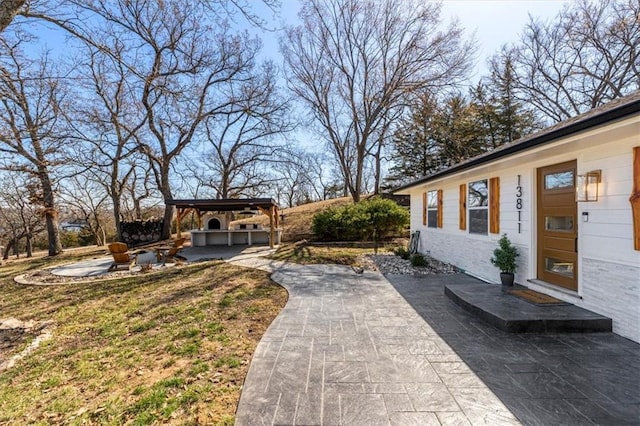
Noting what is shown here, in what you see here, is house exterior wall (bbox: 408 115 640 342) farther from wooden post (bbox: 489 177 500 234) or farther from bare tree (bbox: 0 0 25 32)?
bare tree (bbox: 0 0 25 32)

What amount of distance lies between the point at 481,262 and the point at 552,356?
362cm

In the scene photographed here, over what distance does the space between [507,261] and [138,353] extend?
229 inches

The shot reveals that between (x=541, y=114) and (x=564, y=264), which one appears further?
(x=541, y=114)

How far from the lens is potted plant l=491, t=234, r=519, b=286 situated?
508 cm

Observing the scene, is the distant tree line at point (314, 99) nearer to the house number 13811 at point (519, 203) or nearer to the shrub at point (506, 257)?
the house number 13811 at point (519, 203)

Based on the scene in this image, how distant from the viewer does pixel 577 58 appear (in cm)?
1450

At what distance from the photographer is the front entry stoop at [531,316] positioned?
3461 millimetres

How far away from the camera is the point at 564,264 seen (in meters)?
4.35

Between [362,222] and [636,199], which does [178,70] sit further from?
[636,199]

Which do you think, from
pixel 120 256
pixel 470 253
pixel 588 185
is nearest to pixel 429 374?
pixel 588 185

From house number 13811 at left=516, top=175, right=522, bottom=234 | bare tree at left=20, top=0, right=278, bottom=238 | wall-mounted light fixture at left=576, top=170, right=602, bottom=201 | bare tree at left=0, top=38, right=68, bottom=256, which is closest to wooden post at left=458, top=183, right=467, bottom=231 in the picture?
house number 13811 at left=516, top=175, right=522, bottom=234

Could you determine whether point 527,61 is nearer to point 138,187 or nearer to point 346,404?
point 346,404

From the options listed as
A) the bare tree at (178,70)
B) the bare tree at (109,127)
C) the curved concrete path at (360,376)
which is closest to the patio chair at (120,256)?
the bare tree at (178,70)

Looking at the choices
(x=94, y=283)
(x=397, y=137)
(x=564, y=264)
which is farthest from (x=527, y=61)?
(x=94, y=283)
